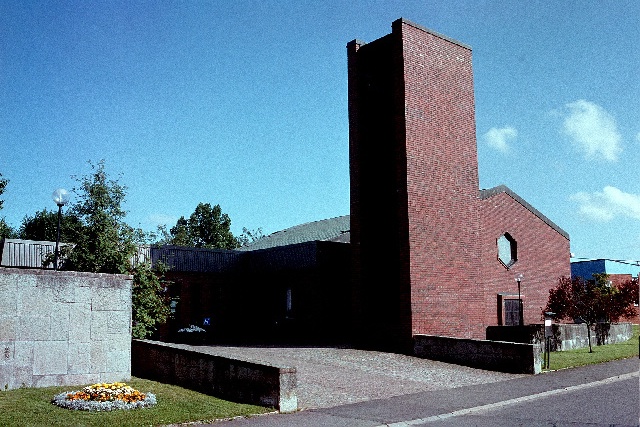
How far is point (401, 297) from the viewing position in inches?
915

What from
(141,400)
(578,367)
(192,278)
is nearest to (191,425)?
(141,400)

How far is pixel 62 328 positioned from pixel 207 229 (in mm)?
71133

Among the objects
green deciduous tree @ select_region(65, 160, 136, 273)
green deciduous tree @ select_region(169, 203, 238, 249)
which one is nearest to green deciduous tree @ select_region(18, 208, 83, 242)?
green deciduous tree @ select_region(169, 203, 238, 249)

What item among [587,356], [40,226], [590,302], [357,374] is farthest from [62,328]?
[40,226]

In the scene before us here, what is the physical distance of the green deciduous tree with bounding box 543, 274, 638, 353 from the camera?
26922 mm

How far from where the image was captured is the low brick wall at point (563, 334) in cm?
2473

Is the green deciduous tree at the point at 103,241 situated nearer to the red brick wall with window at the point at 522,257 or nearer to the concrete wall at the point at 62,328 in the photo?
the concrete wall at the point at 62,328

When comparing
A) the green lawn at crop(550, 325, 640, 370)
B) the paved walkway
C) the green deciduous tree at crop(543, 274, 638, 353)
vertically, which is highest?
the green deciduous tree at crop(543, 274, 638, 353)

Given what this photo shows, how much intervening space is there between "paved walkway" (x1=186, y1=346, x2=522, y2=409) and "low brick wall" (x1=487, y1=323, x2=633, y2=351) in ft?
22.5

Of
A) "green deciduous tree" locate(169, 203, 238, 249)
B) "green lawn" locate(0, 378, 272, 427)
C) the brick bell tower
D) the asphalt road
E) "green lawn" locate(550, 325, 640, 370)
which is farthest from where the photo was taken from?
"green deciduous tree" locate(169, 203, 238, 249)

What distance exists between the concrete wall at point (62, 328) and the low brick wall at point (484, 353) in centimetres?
1061

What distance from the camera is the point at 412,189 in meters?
23.6

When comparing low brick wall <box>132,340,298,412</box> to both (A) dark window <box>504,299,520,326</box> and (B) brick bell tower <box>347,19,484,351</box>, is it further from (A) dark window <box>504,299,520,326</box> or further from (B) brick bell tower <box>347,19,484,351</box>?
(A) dark window <box>504,299,520,326</box>

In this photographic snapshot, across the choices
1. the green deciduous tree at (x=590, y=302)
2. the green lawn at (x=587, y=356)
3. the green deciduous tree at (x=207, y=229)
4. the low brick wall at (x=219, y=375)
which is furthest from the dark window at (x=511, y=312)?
the green deciduous tree at (x=207, y=229)
